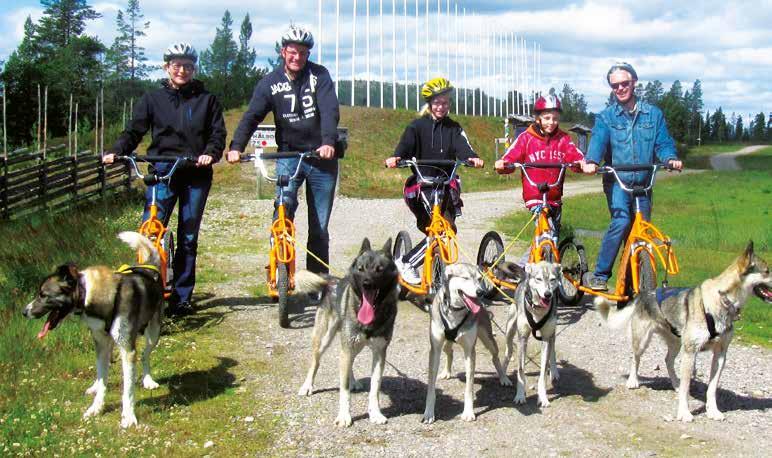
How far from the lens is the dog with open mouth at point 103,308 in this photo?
5.09 meters

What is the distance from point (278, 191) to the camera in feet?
25.6

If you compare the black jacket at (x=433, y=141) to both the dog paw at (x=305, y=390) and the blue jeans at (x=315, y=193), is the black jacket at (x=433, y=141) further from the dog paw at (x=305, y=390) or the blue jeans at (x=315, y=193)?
the dog paw at (x=305, y=390)

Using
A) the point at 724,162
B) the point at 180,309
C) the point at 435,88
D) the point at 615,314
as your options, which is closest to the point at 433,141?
the point at 435,88

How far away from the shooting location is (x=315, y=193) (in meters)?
8.03

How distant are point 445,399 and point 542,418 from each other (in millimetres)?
792

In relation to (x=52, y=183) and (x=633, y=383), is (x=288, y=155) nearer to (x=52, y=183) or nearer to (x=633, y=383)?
(x=633, y=383)

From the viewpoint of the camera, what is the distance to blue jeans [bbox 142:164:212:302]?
7629 mm

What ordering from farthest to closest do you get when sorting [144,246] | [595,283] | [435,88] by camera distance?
[595,283]
[435,88]
[144,246]

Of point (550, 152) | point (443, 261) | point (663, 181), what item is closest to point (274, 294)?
point (443, 261)

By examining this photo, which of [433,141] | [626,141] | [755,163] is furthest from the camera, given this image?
[755,163]

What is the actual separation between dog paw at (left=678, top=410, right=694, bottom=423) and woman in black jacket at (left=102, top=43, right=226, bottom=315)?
4741mm

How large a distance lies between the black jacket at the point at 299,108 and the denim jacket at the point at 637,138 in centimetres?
266

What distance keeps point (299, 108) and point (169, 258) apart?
200 centimetres

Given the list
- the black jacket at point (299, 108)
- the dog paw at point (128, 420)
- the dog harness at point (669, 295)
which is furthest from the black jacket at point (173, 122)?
the dog harness at point (669, 295)
